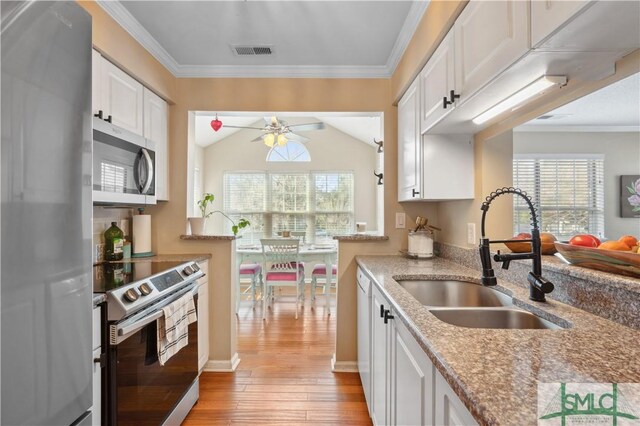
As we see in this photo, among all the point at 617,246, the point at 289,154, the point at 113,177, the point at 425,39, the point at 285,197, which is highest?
the point at 289,154

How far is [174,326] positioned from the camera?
177cm

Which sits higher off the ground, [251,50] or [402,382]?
[251,50]

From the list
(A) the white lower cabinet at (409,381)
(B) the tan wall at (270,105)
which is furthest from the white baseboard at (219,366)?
(A) the white lower cabinet at (409,381)

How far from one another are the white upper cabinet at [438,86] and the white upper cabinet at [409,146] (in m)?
0.12

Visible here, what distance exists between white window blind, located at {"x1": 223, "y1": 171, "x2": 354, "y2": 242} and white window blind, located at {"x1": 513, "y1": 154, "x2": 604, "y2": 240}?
4.47 metres

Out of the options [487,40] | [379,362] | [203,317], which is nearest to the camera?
[487,40]

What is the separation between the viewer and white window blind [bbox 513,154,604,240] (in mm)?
1378

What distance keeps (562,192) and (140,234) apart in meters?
2.67

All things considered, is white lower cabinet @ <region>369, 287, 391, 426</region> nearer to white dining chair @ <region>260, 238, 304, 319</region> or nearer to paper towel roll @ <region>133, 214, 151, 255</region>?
paper towel roll @ <region>133, 214, 151, 255</region>

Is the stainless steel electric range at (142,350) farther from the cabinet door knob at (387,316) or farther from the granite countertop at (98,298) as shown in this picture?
the cabinet door knob at (387,316)

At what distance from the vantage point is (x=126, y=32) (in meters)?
2.14

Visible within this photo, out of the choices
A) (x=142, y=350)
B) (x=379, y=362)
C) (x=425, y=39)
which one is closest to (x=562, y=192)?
(x=425, y=39)

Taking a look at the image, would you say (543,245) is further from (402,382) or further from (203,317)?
(203,317)

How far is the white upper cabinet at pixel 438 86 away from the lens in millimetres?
1587
